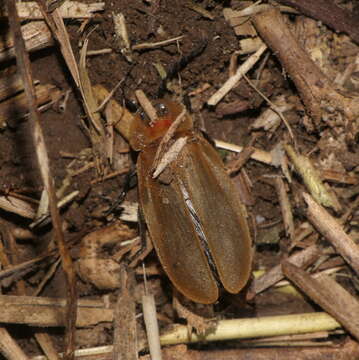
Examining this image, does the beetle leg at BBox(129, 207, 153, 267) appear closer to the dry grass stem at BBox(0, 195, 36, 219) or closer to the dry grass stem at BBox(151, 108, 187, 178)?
the dry grass stem at BBox(151, 108, 187, 178)

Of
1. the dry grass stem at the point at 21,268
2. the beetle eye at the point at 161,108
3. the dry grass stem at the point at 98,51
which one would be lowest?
the dry grass stem at the point at 21,268

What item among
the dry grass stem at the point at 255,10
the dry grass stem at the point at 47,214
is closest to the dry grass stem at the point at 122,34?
the dry grass stem at the point at 255,10

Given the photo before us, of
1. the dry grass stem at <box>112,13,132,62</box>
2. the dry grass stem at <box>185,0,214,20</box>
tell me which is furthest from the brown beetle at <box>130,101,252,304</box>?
the dry grass stem at <box>185,0,214,20</box>

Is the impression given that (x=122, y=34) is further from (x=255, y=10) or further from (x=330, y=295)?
(x=330, y=295)

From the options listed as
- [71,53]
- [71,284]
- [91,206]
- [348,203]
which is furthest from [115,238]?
[348,203]

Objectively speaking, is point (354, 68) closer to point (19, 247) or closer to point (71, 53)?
point (71, 53)

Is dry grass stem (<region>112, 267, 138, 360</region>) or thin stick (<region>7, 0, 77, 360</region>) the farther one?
dry grass stem (<region>112, 267, 138, 360</region>)

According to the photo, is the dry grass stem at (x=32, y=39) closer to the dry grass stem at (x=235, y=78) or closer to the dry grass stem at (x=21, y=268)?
the dry grass stem at (x=235, y=78)
